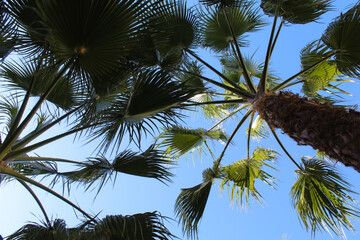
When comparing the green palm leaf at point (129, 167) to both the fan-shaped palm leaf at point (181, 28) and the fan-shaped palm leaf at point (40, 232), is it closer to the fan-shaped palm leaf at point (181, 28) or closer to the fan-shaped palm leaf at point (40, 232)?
the fan-shaped palm leaf at point (40, 232)

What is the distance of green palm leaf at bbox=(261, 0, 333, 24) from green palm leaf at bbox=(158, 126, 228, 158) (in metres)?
2.46

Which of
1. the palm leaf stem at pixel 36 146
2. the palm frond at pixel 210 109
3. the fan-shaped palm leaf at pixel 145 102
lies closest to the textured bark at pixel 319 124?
the fan-shaped palm leaf at pixel 145 102

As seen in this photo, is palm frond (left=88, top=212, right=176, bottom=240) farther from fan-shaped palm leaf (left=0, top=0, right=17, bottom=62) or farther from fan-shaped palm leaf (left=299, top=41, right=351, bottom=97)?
fan-shaped palm leaf (left=299, top=41, right=351, bottom=97)

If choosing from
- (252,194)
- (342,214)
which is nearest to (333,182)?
(342,214)

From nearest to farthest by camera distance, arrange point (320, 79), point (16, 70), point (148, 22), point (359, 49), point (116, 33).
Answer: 1. point (116, 33)
2. point (148, 22)
3. point (359, 49)
4. point (16, 70)
5. point (320, 79)

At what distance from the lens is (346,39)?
11.1 ft

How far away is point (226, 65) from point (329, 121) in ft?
9.73

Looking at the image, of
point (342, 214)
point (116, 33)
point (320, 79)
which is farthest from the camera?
point (320, 79)

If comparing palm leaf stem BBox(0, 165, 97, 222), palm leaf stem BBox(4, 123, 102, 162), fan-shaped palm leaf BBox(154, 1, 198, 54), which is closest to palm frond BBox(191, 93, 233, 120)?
fan-shaped palm leaf BBox(154, 1, 198, 54)

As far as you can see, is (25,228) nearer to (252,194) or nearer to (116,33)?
(116,33)

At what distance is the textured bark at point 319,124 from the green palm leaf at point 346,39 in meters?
1.25

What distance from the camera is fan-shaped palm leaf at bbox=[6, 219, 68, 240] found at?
2.81 meters

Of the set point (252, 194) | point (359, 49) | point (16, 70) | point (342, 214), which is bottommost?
point (342, 214)

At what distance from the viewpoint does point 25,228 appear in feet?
9.56
